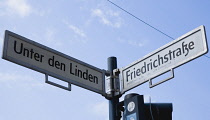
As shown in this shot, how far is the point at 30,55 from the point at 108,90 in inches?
42.4

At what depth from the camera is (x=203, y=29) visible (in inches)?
152

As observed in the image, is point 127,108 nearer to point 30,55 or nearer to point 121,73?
point 121,73

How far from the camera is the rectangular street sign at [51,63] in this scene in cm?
388

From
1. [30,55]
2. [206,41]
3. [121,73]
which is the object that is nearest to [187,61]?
[206,41]

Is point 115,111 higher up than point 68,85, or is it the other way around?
point 68,85

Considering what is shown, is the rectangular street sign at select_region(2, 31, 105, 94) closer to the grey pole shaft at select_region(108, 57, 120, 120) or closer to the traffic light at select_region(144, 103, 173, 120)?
the grey pole shaft at select_region(108, 57, 120, 120)

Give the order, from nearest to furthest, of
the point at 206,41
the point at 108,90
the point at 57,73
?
the point at 206,41, the point at 57,73, the point at 108,90

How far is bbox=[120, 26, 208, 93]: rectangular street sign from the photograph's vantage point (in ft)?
12.7

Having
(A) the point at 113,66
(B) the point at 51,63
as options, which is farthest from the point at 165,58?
(B) the point at 51,63

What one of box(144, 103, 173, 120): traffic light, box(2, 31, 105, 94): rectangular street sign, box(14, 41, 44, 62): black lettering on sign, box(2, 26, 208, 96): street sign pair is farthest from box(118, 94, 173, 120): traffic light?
box(14, 41, 44, 62): black lettering on sign

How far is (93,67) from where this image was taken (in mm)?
4555

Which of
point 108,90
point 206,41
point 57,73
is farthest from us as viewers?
point 108,90

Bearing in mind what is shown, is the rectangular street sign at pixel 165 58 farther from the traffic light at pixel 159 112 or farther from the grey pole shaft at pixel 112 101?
the traffic light at pixel 159 112

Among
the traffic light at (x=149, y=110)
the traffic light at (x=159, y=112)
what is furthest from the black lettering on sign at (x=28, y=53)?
the traffic light at (x=159, y=112)
